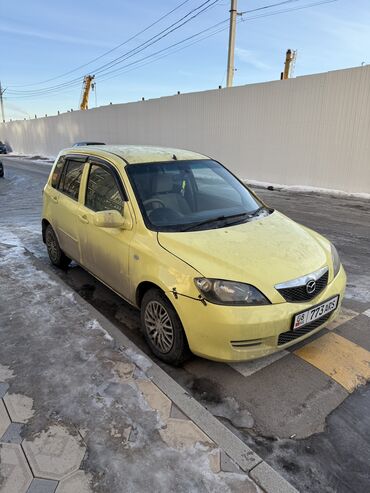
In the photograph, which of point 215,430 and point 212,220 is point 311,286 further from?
point 215,430

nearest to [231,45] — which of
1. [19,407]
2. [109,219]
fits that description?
[109,219]

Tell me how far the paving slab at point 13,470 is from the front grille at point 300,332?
178cm

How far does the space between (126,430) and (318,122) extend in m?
14.3

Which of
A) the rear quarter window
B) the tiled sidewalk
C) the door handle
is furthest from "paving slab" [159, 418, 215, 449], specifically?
the rear quarter window

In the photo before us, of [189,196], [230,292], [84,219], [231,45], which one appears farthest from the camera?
[231,45]

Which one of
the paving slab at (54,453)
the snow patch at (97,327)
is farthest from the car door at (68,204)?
the paving slab at (54,453)

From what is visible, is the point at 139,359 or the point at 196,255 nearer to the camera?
the point at 196,255

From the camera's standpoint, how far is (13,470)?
2033 mm

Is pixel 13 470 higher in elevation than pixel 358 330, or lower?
lower

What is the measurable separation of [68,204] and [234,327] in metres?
2.80

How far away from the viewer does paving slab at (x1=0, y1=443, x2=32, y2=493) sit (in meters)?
1.93

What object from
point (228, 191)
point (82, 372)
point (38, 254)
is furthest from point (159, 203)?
point (38, 254)

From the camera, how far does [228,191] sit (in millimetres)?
3980

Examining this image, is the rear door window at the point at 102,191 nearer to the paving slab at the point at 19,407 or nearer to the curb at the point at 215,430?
the curb at the point at 215,430
